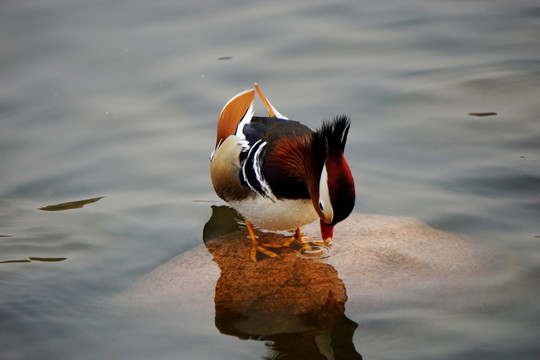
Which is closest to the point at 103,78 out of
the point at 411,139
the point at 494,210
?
the point at 411,139

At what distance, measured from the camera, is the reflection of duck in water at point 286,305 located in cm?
426

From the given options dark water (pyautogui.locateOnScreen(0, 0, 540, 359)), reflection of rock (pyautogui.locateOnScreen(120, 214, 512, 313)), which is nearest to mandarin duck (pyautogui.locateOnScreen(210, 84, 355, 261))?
reflection of rock (pyautogui.locateOnScreen(120, 214, 512, 313))

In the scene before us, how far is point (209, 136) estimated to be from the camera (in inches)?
272

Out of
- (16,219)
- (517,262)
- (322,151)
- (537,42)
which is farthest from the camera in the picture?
(537,42)

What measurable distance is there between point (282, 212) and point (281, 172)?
0.28 meters

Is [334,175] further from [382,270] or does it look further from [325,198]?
[382,270]

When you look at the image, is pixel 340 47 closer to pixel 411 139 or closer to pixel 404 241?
pixel 411 139

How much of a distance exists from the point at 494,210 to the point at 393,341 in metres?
1.85

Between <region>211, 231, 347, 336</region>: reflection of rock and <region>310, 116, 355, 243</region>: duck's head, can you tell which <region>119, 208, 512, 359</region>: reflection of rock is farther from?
<region>310, 116, 355, 243</region>: duck's head

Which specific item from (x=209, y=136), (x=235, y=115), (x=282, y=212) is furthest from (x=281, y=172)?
(x=209, y=136)

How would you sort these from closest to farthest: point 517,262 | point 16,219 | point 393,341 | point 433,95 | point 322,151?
point 393,341 → point 322,151 → point 517,262 → point 16,219 → point 433,95

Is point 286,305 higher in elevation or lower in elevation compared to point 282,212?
lower

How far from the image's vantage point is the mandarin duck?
4.42 m

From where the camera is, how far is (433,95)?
282 inches
